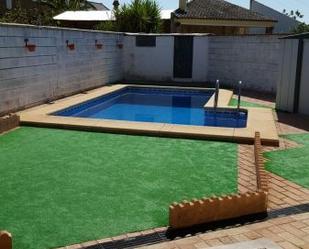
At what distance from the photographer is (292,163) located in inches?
284

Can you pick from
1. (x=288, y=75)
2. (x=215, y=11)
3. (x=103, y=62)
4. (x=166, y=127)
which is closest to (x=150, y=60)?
(x=103, y=62)

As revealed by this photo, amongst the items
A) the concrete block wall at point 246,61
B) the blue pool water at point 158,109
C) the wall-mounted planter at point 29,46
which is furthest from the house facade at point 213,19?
the wall-mounted planter at point 29,46

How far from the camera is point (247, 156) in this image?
7605 mm

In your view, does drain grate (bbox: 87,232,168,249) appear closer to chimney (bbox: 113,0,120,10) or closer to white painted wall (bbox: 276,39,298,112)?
white painted wall (bbox: 276,39,298,112)

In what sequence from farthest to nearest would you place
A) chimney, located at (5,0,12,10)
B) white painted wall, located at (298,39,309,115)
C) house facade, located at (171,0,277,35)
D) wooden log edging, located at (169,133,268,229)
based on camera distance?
chimney, located at (5,0,12,10)
house facade, located at (171,0,277,35)
white painted wall, located at (298,39,309,115)
wooden log edging, located at (169,133,268,229)

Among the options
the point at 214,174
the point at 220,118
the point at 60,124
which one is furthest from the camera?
the point at 220,118

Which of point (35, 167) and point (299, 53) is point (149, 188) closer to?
point (35, 167)

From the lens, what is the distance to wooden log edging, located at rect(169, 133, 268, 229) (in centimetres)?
457

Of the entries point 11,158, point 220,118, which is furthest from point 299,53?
point 11,158

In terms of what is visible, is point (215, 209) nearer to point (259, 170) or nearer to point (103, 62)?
point (259, 170)

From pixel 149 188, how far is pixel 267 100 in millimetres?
10233

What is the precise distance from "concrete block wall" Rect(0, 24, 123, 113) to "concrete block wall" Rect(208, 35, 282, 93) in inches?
206

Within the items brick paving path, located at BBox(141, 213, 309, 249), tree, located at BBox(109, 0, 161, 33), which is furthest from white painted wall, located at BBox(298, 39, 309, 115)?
tree, located at BBox(109, 0, 161, 33)

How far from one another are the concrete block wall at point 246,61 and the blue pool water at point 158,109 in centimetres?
220
